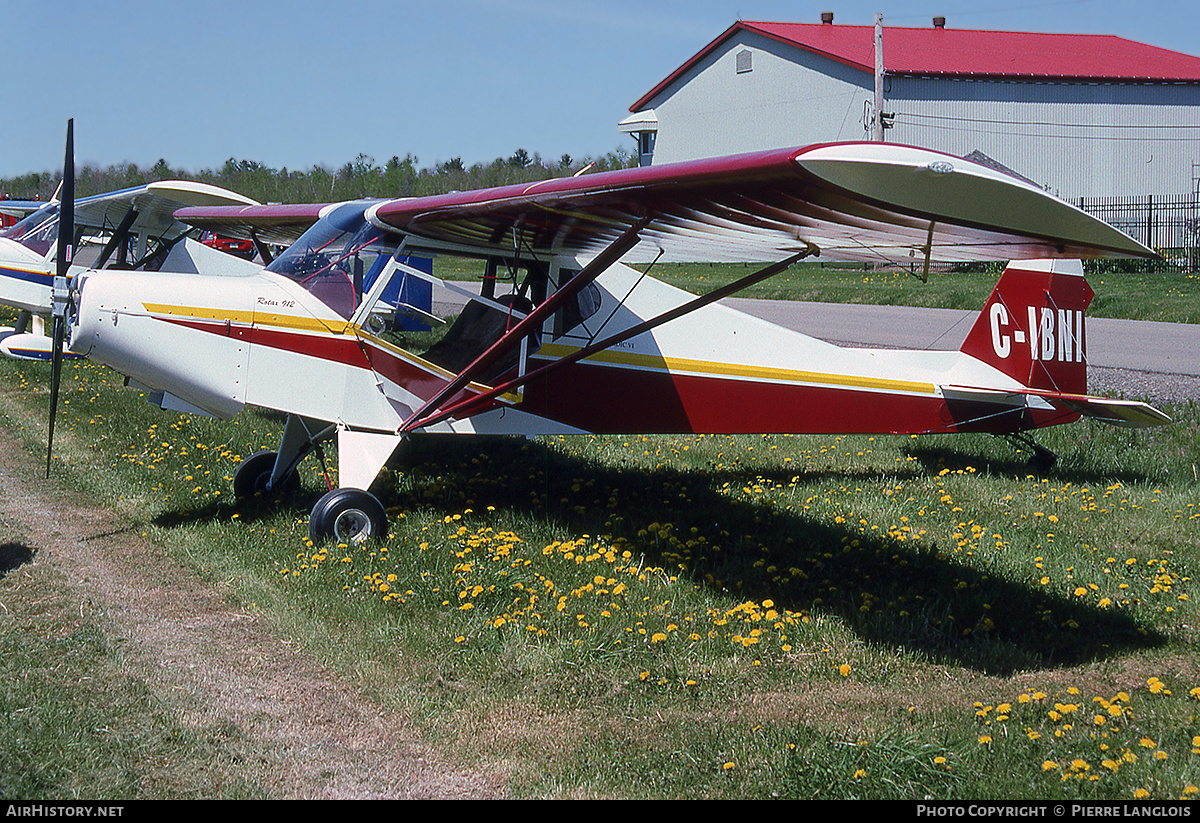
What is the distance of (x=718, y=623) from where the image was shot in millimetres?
5023

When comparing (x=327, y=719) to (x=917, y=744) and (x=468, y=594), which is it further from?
(x=917, y=744)

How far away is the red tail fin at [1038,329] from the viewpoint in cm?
801

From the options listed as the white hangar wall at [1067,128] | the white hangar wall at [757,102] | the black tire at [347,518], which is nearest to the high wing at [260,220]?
the black tire at [347,518]

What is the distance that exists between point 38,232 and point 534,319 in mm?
11090

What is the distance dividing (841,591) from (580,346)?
2699mm

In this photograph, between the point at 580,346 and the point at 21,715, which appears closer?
the point at 21,715

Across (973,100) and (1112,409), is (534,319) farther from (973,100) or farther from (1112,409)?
(973,100)

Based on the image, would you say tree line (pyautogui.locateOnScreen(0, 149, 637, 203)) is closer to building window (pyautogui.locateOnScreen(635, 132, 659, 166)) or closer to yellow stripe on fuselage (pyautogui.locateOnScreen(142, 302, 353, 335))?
building window (pyautogui.locateOnScreen(635, 132, 659, 166))

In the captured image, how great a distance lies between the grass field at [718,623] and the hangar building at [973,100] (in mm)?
29044

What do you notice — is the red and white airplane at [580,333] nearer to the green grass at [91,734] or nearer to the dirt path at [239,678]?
the dirt path at [239,678]

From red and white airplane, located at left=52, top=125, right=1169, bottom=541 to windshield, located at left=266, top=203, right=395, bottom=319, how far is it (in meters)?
0.02

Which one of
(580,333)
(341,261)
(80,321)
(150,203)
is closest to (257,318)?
(341,261)

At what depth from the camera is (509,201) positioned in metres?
5.75

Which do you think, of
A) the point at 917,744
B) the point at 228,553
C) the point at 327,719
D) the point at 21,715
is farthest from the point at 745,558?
the point at 21,715
